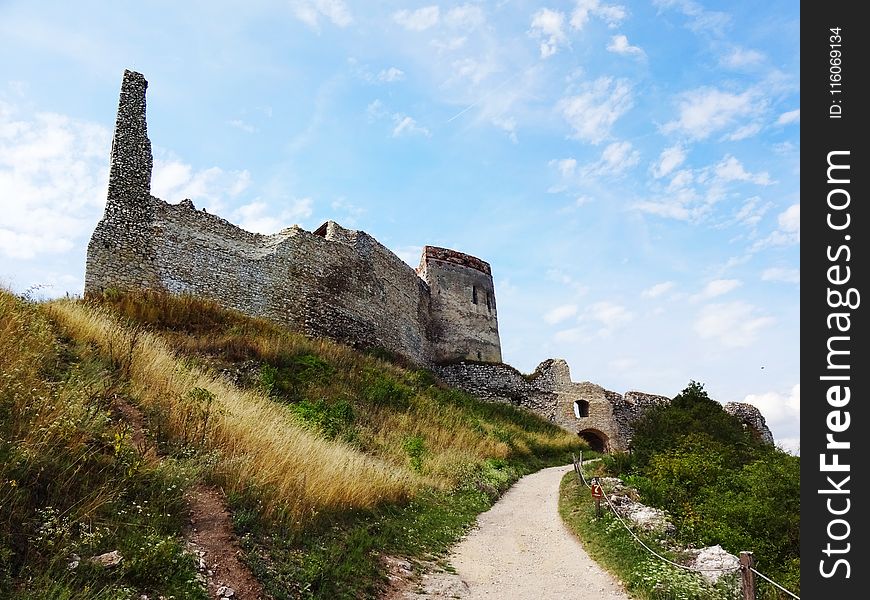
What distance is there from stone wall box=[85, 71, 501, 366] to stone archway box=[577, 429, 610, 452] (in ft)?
27.1

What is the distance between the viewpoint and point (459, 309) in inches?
1326

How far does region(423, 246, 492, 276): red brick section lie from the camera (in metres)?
34.3

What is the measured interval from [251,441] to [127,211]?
13655 mm

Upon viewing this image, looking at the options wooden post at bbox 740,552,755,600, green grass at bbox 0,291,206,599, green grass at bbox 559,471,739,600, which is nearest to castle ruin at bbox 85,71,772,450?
green grass at bbox 0,291,206,599

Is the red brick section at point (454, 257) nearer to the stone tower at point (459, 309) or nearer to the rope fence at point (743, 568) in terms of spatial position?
the stone tower at point (459, 309)

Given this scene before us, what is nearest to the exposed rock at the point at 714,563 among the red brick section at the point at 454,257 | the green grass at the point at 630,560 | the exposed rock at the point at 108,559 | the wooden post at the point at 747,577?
the green grass at the point at 630,560

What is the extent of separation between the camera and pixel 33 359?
6.02m

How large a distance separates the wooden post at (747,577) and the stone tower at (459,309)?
26.7 meters

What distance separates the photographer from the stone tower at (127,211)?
16.6 meters

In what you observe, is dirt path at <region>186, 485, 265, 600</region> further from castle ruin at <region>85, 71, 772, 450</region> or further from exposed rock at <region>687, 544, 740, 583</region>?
castle ruin at <region>85, 71, 772, 450</region>
